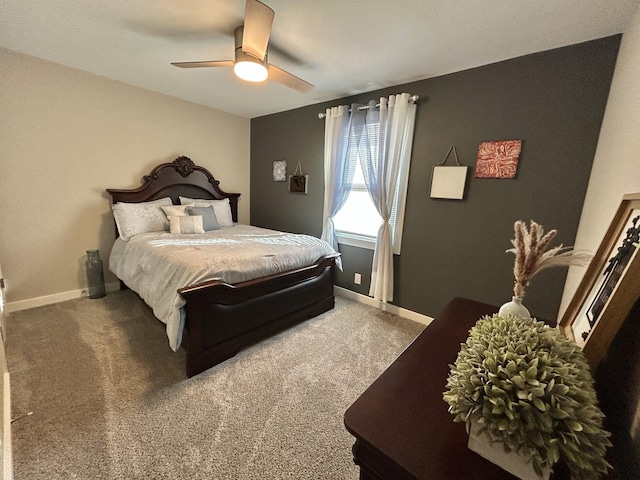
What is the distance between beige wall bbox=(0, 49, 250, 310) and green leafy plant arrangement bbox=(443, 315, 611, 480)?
373cm

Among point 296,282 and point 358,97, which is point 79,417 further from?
point 358,97

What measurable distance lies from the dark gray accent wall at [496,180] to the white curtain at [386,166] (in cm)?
9

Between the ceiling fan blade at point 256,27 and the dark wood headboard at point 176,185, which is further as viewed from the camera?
the dark wood headboard at point 176,185

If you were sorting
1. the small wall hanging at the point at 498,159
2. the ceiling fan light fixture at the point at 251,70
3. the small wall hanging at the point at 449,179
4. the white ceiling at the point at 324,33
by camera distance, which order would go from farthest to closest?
the small wall hanging at the point at 449,179 < the small wall hanging at the point at 498,159 < the ceiling fan light fixture at the point at 251,70 < the white ceiling at the point at 324,33

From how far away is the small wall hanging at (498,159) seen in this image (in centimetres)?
205

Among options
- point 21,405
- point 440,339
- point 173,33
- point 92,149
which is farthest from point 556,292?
point 92,149

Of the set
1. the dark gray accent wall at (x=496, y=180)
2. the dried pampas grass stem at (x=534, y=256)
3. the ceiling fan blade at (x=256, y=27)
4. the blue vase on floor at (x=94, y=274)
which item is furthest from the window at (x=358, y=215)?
the blue vase on floor at (x=94, y=274)

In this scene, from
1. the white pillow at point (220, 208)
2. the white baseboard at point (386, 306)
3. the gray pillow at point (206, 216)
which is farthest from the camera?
the white pillow at point (220, 208)

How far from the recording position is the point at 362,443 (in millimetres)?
612

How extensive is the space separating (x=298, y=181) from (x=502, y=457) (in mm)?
A: 3358

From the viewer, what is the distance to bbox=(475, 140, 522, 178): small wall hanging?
205cm

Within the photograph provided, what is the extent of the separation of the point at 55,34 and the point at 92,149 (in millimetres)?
1095

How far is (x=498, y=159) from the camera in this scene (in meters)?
2.12

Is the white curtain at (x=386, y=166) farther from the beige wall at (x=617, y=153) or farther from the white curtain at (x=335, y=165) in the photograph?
the beige wall at (x=617, y=153)
